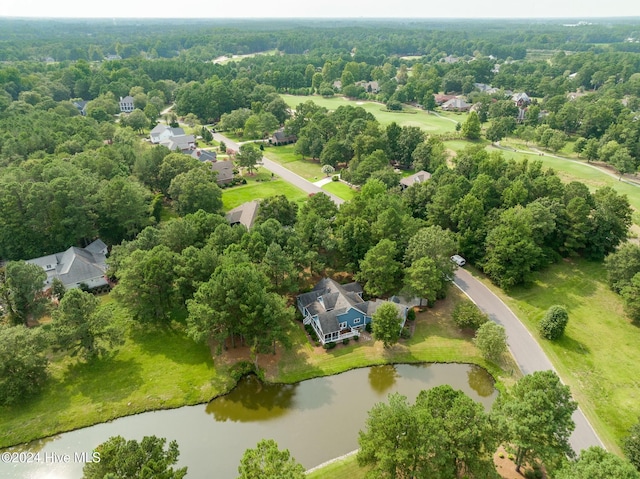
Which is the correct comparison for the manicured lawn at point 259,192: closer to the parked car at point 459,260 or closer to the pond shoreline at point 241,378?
the parked car at point 459,260

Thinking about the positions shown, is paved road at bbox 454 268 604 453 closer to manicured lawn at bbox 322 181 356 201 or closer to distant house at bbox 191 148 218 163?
manicured lawn at bbox 322 181 356 201

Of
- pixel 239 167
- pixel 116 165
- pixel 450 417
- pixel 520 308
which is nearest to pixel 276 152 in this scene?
pixel 239 167

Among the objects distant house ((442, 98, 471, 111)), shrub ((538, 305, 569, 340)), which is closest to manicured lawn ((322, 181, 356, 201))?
shrub ((538, 305, 569, 340))

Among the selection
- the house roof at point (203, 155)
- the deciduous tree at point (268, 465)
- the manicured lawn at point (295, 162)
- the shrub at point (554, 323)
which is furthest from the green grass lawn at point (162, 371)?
the manicured lawn at point (295, 162)

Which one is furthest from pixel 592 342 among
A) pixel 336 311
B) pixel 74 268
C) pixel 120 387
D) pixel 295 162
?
pixel 295 162

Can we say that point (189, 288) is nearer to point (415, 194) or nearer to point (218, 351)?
point (218, 351)

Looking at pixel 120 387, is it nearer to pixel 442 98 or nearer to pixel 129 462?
pixel 129 462
